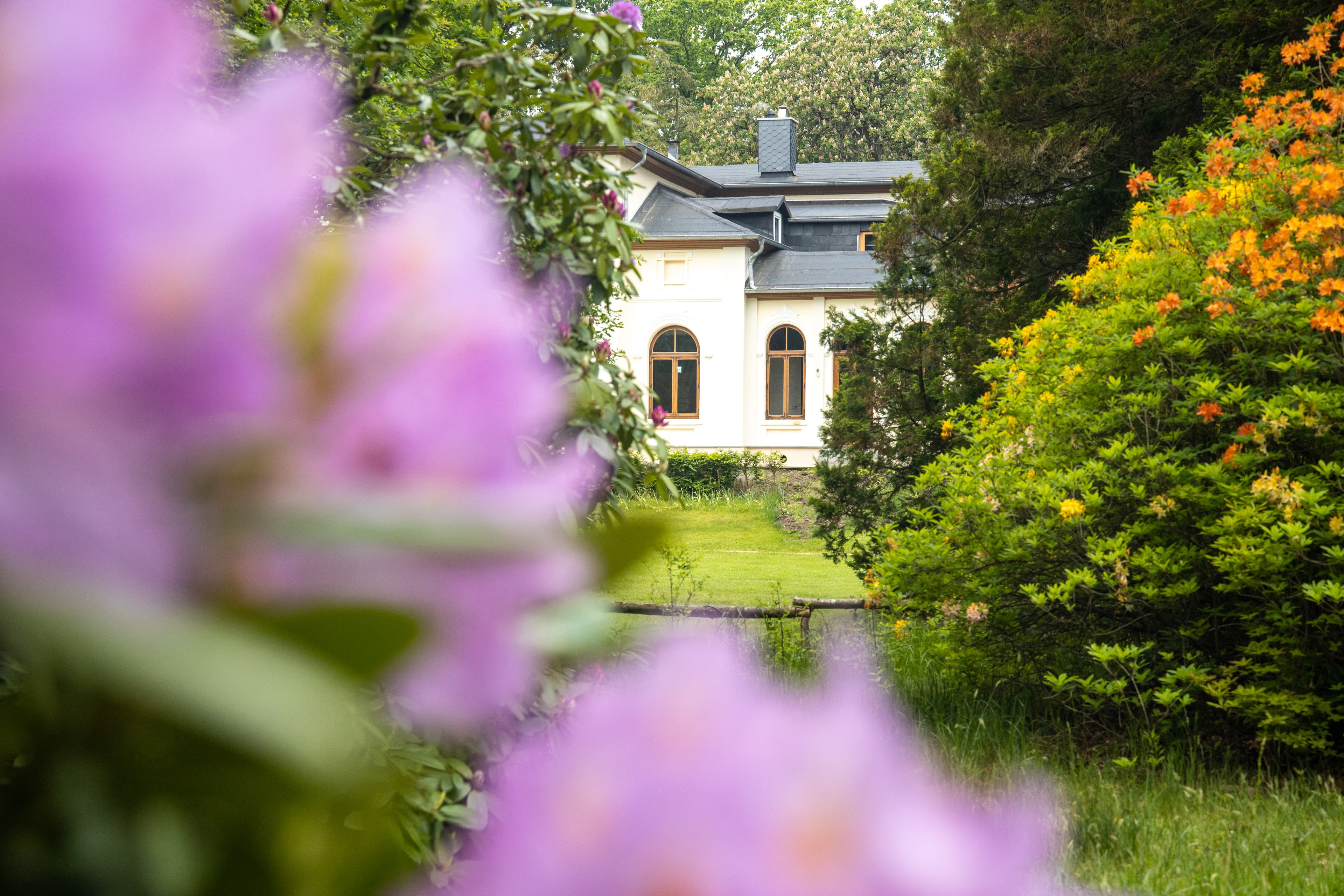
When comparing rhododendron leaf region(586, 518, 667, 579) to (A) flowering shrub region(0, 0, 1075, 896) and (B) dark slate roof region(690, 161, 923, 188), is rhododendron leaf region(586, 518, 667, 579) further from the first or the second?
(B) dark slate roof region(690, 161, 923, 188)

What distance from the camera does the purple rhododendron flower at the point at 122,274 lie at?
0.15m

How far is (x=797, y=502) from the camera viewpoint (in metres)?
19.7

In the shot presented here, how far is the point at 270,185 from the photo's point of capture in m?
0.17

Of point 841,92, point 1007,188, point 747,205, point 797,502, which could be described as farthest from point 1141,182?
point 841,92

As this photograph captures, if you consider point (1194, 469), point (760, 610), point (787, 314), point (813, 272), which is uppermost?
point (813, 272)

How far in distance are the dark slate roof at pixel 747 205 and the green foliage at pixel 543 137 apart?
2449cm

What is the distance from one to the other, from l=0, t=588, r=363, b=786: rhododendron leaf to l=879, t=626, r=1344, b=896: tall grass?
262 cm

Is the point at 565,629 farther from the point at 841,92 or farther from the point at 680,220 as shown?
the point at 841,92

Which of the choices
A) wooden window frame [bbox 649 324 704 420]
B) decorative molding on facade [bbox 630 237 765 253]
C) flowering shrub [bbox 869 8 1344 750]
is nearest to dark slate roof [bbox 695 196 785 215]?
decorative molding on facade [bbox 630 237 765 253]

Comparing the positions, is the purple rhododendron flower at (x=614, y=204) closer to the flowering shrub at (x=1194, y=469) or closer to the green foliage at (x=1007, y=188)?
the flowering shrub at (x=1194, y=469)

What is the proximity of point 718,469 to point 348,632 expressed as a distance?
2173 cm

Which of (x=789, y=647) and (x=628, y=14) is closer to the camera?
(x=628, y=14)

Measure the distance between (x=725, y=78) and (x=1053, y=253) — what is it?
2965cm

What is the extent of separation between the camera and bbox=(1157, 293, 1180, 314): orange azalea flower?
4.91 metres
